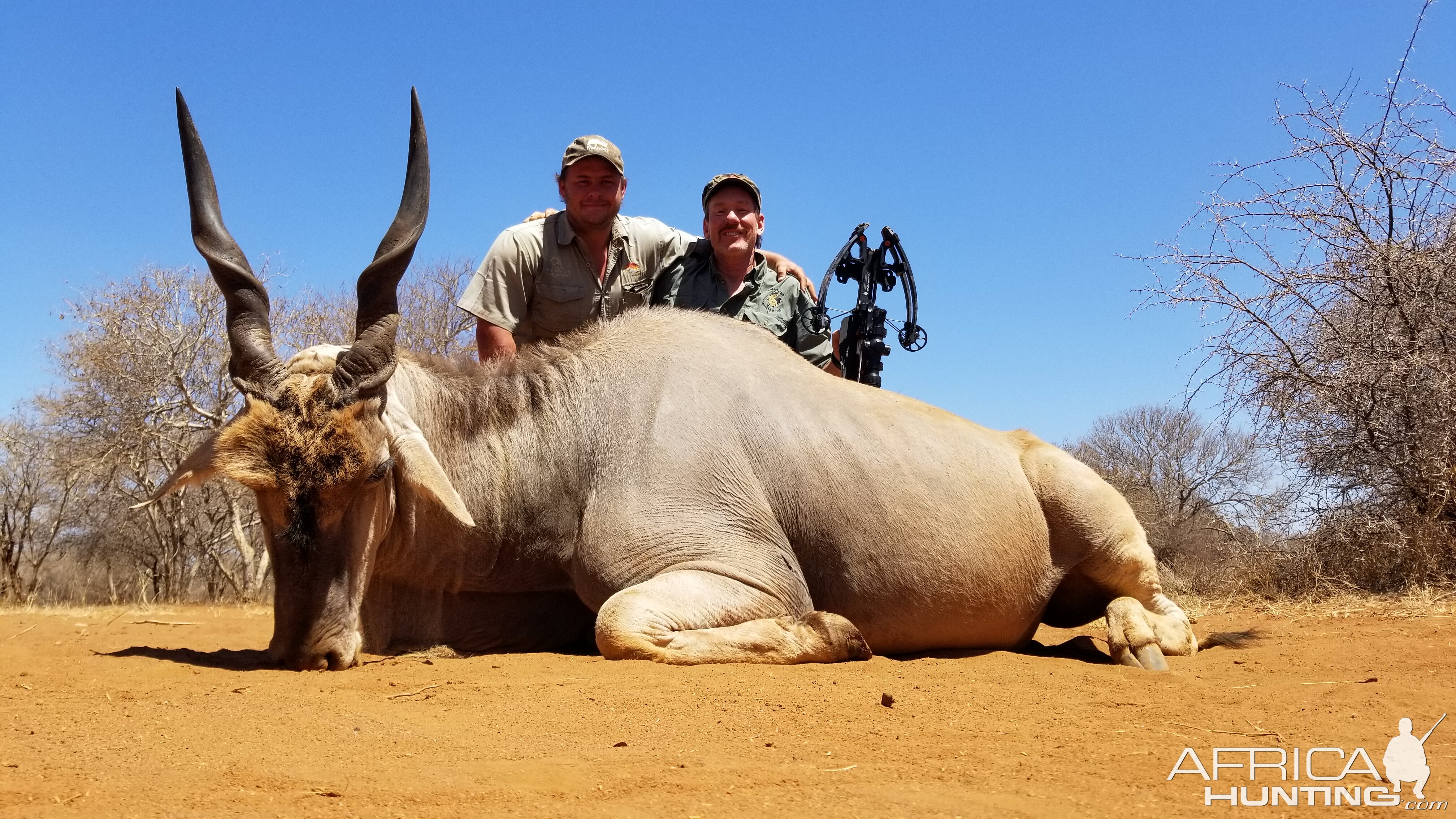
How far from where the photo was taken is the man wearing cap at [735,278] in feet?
25.0

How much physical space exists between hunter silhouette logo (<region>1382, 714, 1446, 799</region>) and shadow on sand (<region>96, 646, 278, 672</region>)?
13.0 ft

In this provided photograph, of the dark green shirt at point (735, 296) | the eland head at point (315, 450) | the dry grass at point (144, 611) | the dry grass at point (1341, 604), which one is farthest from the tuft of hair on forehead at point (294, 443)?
the dry grass at point (1341, 604)

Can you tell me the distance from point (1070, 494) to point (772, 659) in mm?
2156

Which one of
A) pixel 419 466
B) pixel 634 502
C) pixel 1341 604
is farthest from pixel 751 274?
pixel 1341 604

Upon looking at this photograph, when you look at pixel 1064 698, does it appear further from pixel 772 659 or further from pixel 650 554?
pixel 650 554

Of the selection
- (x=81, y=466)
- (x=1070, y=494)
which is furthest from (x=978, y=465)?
(x=81, y=466)

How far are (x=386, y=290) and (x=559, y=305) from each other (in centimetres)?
228

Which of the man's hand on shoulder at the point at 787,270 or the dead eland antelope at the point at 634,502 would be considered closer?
the dead eland antelope at the point at 634,502

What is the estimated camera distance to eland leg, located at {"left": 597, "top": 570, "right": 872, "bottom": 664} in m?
4.63

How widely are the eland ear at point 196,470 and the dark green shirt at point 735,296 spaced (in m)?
3.66

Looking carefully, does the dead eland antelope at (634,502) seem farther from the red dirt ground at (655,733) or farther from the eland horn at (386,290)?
the red dirt ground at (655,733)

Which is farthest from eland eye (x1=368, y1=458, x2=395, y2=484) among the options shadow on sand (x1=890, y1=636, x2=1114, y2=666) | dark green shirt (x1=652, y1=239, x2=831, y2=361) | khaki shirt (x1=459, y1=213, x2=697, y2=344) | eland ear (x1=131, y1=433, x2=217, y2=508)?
dark green shirt (x1=652, y1=239, x2=831, y2=361)

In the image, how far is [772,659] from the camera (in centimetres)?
476

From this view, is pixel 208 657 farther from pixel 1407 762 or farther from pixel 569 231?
pixel 1407 762
